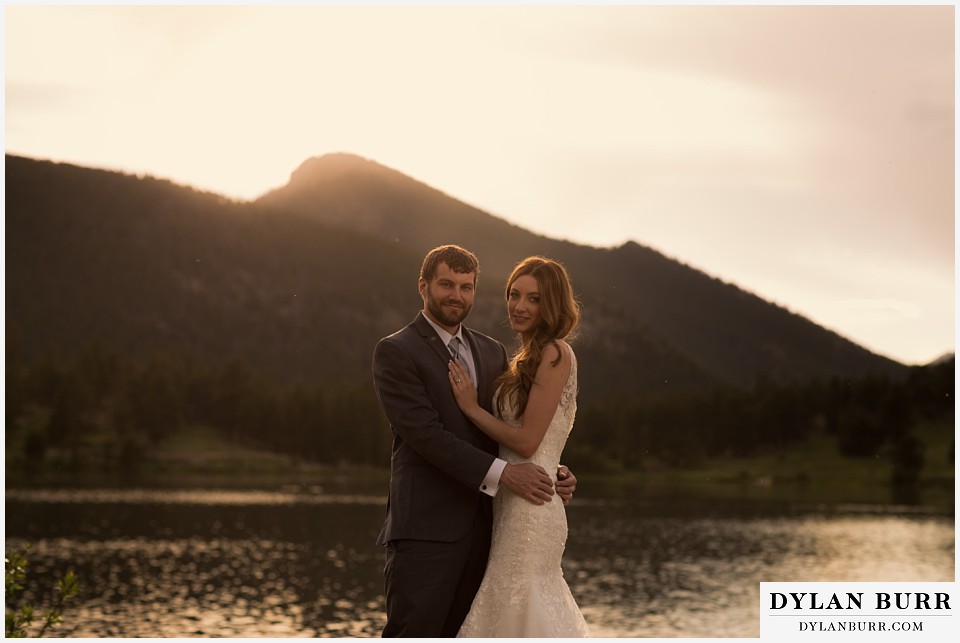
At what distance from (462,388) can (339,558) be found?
46.1 metres

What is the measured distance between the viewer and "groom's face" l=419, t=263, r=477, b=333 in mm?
5777

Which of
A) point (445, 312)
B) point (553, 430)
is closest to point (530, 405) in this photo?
point (553, 430)

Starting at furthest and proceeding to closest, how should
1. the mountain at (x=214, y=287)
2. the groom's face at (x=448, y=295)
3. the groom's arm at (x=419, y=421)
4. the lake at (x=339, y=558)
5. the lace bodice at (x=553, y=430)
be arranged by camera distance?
the mountain at (x=214, y=287), the lake at (x=339, y=558), the lace bodice at (x=553, y=430), the groom's face at (x=448, y=295), the groom's arm at (x=419, y=421)

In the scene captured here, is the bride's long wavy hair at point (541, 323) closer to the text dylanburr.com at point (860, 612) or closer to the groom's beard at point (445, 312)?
the groom's beard at point (445, 312)

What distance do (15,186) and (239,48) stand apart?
35406 mm

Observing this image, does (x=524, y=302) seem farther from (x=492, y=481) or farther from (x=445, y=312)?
(x=492, y=481)

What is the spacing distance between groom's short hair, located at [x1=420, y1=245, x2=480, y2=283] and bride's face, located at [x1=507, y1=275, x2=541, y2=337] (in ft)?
0.90

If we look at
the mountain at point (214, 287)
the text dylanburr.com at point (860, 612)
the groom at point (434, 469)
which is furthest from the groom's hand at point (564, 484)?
the mountain at point (214, 287)

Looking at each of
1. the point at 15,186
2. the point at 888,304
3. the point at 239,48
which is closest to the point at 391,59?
the point at 239,48

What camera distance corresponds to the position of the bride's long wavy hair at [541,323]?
19.4ft

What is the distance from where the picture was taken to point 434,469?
5.86 meters

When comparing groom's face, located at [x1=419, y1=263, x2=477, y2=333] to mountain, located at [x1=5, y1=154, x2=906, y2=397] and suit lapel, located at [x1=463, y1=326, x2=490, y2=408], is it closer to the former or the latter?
suit lapel, located at [x1=463, y1=326, x2=490, y2=408]

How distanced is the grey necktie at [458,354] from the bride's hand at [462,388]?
0.10m

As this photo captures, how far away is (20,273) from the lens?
14075 centimetres
